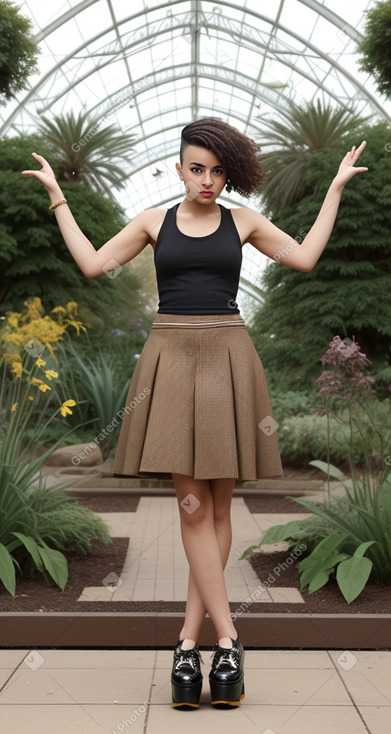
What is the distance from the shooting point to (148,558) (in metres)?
5.38

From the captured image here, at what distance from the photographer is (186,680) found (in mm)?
2725

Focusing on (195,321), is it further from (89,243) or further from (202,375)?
(89,243)

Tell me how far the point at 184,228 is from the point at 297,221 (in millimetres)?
10843

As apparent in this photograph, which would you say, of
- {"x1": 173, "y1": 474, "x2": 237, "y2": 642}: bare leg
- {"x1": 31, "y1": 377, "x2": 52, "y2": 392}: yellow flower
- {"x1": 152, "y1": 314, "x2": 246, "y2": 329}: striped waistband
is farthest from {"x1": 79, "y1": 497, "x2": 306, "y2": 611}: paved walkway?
{"x1": 152, "y1": 314, "x2": 246, "y2": 329}: striped waistband

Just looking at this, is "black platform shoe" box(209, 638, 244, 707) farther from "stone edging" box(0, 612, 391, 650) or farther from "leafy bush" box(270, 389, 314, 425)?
"leafy bush" box(270, 389, 314, 425)

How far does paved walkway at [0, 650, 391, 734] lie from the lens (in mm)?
2613

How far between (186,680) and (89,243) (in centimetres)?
129

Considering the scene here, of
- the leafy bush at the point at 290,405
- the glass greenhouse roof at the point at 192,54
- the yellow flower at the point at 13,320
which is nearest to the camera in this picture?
the yellow flower at the point at 13,320

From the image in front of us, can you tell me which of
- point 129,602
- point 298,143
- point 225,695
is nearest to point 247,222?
point 225,695

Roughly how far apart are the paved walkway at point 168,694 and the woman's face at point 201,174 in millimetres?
1464

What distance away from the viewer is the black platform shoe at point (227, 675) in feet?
8.92

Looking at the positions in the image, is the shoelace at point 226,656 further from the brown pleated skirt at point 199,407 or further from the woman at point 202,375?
the brown pleated skirt at point 199,407

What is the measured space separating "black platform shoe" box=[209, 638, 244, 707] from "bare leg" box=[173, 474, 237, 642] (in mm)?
53

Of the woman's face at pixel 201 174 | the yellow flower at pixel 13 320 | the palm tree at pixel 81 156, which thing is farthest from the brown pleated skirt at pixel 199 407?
the palm tree at pixel 81 156
